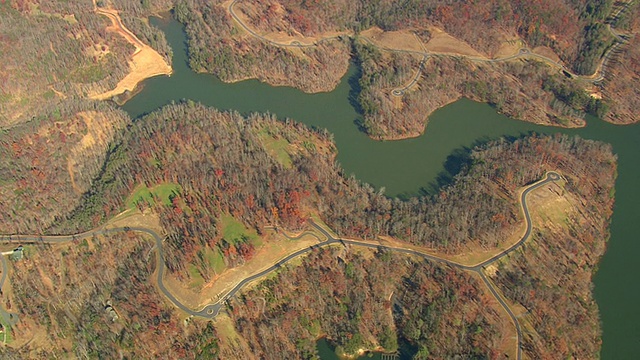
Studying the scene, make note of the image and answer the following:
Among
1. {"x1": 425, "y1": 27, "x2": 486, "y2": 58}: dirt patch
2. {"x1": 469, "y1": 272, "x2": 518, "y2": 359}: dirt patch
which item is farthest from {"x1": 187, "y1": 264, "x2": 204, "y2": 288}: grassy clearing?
{"x1": 425, "y1": 27, "x2": 486, "y2": 58}: dirt patch

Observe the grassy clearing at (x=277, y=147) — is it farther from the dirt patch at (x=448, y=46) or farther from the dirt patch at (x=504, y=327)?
the dirt patch at (x=448, y=46)

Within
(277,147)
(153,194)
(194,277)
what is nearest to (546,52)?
(277,147)

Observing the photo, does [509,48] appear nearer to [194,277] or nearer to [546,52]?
[546,52]

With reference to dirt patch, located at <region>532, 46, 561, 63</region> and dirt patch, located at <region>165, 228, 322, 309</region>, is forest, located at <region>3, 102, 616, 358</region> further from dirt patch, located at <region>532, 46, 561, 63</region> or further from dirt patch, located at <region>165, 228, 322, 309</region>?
dirt patch, located at <region>532, 46, 561, 63</region>

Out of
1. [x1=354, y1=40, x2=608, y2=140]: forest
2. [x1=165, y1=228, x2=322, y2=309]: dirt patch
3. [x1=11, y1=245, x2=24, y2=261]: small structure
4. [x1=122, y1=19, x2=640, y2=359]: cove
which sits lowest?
[x1=11, y1=245, x2=24, y2=261]: small structure

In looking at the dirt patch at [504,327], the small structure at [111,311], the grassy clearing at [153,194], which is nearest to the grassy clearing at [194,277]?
the small structure at [111,311]

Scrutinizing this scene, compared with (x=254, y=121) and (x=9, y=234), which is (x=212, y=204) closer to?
(x=254, y=121)

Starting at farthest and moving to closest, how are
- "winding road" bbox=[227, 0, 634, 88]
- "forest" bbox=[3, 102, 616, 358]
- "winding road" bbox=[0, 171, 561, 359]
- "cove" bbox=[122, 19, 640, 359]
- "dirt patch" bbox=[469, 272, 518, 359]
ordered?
"winding road" bbox=[227, 0, 634, 88] < "cove" bbox=[122, 19, 640, 359] < "winding road" bbox=[0, 171, 561, 359] < "forest" bbox=[3, 102, 616, 358] < "dirt patch" bbox=[469, 272, 518, 359]
